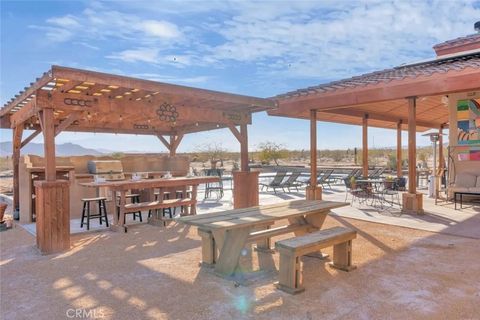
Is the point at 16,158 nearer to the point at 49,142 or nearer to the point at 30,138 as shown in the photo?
the point at 30,138

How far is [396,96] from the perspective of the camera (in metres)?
6.68

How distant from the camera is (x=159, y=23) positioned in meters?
7.35

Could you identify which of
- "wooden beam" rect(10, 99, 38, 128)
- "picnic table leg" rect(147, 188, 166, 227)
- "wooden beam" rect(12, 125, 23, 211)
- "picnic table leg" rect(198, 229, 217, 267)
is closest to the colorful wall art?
"picnic table leg" rect(147, 188, 166, 227)

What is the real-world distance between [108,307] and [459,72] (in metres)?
6.01

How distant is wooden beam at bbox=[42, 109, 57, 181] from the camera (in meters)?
4.77

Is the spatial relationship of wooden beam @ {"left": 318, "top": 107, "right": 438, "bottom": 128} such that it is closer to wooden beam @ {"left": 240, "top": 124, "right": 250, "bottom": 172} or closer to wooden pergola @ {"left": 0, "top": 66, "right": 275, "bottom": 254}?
wooden beam @ {"left": 240, "top": 124, "right": 250, "bottom": 172}

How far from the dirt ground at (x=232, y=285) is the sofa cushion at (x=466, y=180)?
3800 mm

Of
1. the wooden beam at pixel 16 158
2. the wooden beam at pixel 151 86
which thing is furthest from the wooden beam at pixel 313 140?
the wooden beam at pixel 16 158

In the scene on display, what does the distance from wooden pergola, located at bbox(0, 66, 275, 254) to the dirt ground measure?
4.04 feet

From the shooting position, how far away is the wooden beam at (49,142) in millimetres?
4766

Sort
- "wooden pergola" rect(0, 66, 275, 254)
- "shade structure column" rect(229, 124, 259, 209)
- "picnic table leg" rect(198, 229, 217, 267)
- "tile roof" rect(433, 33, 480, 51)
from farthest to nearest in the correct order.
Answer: "tile roof" rect(433, 33, 480, 51)
"shade structure column" rect(229, 124, 259, 209)
"wooden pergola" rect(0, 66, 275, 254)
"picnic table leg" rect(198, 229, 217, 267)

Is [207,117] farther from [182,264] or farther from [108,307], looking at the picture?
[108,307]

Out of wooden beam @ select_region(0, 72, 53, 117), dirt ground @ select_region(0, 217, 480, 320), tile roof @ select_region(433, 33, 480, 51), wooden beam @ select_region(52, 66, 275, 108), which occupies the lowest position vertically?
dirt ground @ select_region(0, 217, 480, 320)

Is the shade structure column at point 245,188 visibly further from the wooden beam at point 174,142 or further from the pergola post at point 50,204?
the wooden beam at point 174,142
